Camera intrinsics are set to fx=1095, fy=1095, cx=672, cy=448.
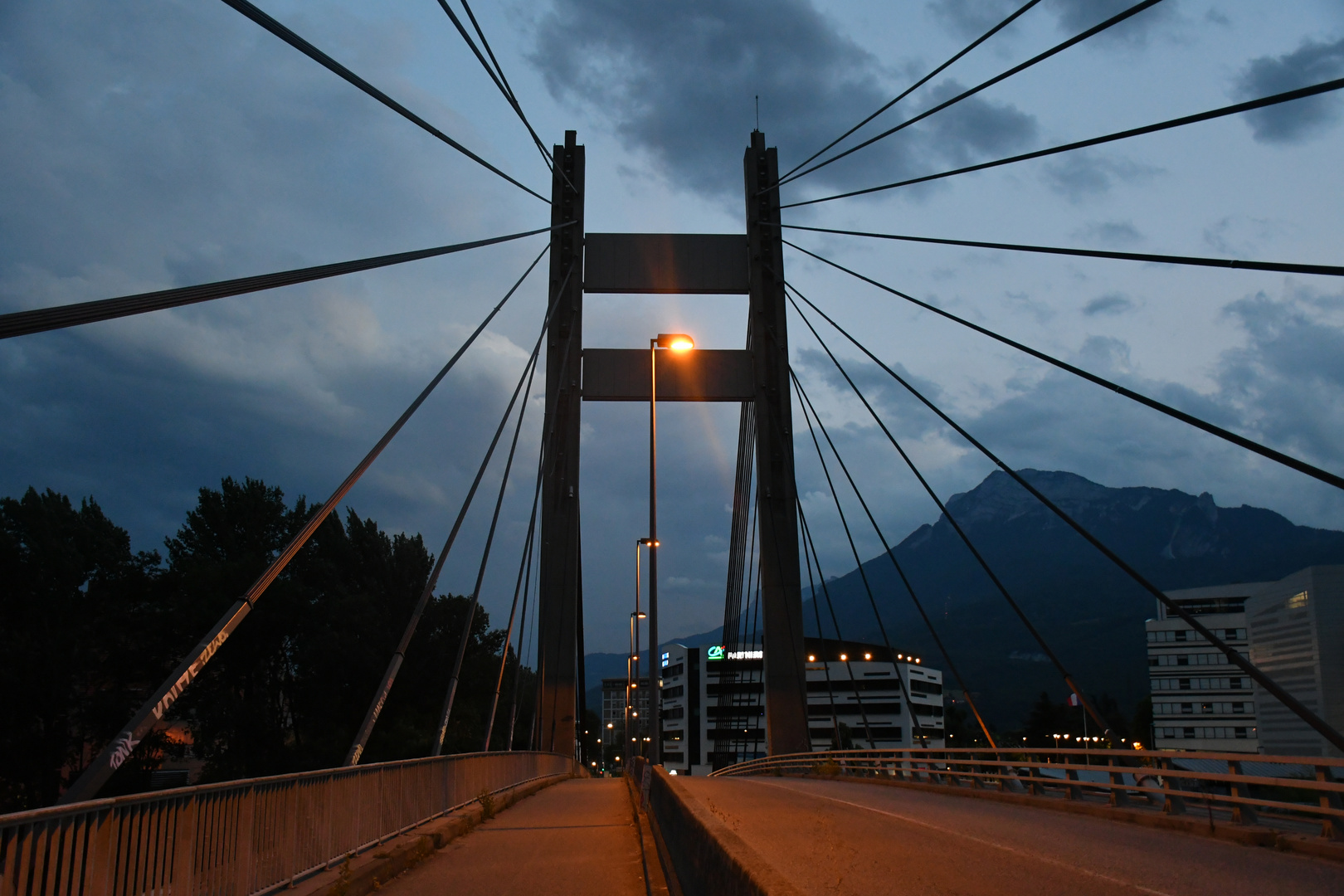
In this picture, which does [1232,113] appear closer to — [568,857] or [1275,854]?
[1275,854]

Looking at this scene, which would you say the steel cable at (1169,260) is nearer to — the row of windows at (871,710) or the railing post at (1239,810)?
the railing post at (1239,810)

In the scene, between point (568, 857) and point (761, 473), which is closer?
point (568, 857)

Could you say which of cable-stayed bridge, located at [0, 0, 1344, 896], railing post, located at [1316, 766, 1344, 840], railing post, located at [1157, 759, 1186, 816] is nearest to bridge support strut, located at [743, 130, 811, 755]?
cable-stayed bridge, located at [0, 0, 1344, 896]

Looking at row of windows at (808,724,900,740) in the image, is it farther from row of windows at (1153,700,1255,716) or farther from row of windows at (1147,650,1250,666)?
row of windows at (1147,650,1250,666)

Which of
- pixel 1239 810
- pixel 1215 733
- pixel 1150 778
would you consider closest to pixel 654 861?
pixel 1239 810

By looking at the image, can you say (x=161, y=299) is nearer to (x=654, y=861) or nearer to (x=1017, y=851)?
(x=654, y=861)

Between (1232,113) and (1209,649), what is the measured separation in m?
106

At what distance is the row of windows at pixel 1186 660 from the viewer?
98.3m

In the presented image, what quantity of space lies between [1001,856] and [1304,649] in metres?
48.8

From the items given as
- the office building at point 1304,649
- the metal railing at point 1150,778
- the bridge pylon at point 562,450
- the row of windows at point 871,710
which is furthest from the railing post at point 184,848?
the row of windows at point 871,710

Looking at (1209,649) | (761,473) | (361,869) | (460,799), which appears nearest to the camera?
(361,869)

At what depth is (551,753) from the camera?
27625mm

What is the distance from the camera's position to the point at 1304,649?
1977 inches

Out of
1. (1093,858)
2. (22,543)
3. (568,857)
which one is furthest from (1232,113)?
(22,543)
